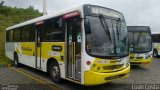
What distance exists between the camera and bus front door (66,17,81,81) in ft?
31.7

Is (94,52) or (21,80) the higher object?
(94,52)

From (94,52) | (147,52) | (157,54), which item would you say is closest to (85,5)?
(94,52)

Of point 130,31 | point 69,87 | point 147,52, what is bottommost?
point 69,87

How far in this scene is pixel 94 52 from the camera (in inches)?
366

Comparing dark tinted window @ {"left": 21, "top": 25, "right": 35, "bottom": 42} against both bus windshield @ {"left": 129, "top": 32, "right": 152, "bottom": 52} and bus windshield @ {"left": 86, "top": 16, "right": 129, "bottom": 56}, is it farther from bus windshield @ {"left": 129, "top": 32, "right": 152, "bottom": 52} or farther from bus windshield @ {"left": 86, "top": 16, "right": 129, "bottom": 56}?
bus windshield @ {"left": 129, "top": 32, "right": 152, "bottom": 52}

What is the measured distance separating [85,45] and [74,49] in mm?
789

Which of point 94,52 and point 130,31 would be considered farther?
point 130,31

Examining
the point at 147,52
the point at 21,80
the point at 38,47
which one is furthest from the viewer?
the point at 147,52

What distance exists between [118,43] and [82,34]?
1.50 m

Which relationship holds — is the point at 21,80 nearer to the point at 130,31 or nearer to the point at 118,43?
the point at 118,43

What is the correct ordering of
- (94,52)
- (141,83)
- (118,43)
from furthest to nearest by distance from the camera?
(141,83) < (118,43) < (94,52)

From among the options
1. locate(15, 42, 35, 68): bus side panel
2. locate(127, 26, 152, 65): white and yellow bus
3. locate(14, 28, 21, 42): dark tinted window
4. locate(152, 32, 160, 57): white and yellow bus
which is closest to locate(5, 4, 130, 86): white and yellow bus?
locate(15, 42, 35, 68): bus side panel

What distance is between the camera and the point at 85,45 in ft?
30.3

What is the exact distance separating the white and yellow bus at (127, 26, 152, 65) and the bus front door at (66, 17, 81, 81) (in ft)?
21.6
